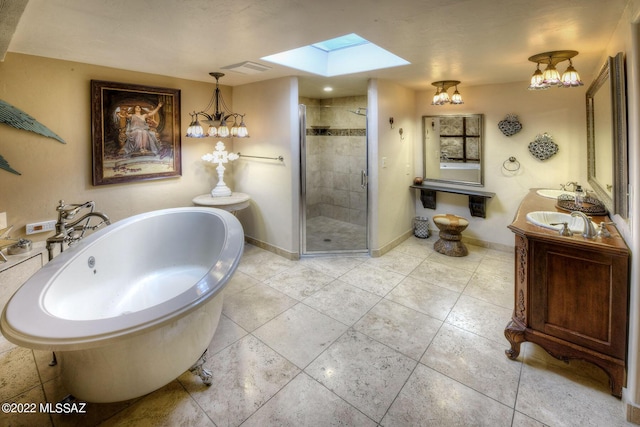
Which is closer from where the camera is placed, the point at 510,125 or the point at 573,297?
the point at 573,297

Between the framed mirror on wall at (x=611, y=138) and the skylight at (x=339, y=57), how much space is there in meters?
1.55

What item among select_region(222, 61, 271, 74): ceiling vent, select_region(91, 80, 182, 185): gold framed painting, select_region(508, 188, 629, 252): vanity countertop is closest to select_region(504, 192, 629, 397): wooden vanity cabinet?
select_region(508, 188, 629, 252): vanity countertop

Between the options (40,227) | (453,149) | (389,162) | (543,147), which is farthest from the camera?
(453,149)

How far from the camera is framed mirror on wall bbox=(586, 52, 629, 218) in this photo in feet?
5.78

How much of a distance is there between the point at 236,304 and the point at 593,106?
3.71m

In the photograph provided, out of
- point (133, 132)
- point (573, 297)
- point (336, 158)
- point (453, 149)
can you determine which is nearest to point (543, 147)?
point (453, 149)

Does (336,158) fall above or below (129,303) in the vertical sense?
above

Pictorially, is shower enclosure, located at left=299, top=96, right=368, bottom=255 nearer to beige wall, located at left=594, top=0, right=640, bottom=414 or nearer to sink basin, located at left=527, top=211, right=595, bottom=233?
sink basin, located at left=527, top=211, right=595, bottom=233

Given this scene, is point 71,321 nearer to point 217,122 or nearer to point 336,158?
point 217,122

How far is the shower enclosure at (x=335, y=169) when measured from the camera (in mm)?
4980

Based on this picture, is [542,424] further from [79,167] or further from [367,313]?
[79,167]

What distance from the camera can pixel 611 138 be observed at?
80.7 inches

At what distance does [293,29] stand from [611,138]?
7.29 feet

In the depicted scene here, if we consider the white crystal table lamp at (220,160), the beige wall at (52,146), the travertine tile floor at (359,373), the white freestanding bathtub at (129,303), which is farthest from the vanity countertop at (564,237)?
the beige wall at (52,146)
